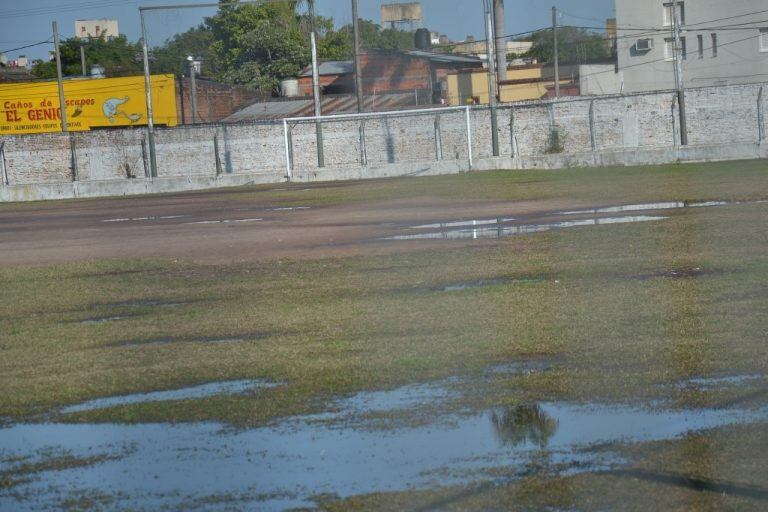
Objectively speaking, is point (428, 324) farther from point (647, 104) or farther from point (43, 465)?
point (647, 104)

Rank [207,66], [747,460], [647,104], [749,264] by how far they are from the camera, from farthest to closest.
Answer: [207,66] < [647,104] < [749,264] < [747,460]

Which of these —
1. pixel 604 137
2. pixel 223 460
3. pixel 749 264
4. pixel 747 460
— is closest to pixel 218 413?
pixel 223 460

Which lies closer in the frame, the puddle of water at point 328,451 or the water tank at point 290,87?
the puddle of water at point 328,451

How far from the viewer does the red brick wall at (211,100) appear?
60812 millimetres

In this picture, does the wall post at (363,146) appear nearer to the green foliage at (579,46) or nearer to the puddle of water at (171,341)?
the green foliage at (579,46)

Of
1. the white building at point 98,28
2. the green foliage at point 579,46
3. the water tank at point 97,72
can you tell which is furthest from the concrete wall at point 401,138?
the white building at point 98,28

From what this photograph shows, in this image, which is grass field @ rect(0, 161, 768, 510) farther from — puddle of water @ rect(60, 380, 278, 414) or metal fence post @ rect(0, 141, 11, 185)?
metal fence post @ rect(0, 141, 11, 185)

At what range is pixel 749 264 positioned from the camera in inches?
500

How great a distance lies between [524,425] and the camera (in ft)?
22.2

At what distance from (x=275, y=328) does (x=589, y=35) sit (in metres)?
65.8

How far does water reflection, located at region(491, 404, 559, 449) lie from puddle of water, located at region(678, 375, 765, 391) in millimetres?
1111

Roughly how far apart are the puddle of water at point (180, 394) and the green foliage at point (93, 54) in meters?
66.2

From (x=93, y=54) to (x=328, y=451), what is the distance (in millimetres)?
74363

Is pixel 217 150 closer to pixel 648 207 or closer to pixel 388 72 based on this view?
pixel 388 72
